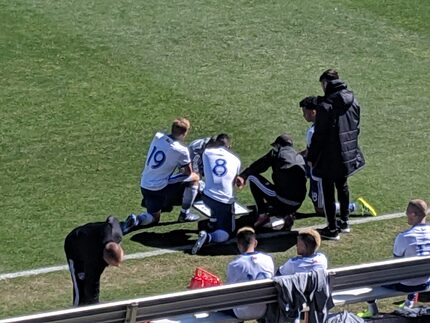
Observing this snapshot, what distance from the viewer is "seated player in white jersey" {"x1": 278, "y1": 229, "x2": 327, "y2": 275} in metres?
9.87

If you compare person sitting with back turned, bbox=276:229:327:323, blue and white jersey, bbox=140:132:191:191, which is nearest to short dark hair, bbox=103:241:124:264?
person sitting with back turned, bbox=276:229:327:323

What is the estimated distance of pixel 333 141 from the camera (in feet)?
40.7

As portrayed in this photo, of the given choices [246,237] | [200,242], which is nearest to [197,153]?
[200,242]

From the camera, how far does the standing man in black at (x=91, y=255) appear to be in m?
9.79

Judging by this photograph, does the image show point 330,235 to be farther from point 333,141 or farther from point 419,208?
point 419,208

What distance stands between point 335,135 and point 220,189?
52.1 inches

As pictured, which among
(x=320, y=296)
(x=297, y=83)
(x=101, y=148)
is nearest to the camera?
(x=320, y=296)

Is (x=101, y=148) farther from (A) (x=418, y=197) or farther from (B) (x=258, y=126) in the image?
(A) (x=418, y=197)

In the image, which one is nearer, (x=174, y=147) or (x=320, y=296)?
(x=320, y=296)

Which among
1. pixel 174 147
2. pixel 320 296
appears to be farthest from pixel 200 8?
pixel 320 296

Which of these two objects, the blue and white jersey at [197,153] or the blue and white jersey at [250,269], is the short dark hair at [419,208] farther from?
the blue and white jersey at [197,153]

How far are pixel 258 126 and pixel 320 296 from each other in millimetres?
6370

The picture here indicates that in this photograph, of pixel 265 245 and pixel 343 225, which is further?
pixel 343 225

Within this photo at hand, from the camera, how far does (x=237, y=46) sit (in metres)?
17.9
